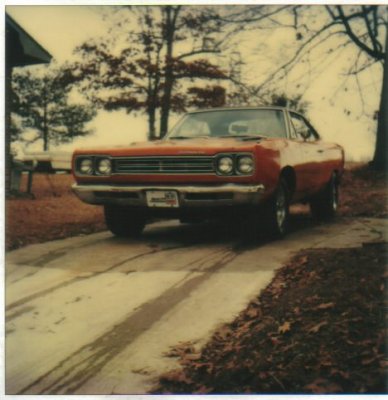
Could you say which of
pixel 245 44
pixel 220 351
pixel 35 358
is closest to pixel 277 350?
pixel 220 351

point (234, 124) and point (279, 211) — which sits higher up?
point (234, 124)

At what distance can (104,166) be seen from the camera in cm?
446

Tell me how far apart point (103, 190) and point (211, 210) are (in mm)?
940

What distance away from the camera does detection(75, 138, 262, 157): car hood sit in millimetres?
4152

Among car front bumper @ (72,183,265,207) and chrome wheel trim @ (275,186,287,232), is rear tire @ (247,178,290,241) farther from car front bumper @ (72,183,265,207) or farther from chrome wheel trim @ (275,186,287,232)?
car front bumper @ (72,183,265,207)

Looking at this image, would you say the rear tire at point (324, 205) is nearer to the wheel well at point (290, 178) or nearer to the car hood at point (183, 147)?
the wheel well at point (290, 178)

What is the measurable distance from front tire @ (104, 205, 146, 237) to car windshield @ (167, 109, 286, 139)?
839 mm

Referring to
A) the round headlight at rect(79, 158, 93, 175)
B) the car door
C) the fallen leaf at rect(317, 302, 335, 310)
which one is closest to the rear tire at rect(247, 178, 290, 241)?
the car door

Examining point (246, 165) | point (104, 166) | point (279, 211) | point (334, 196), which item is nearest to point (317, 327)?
point (246, 165)

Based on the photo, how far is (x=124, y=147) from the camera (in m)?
4.40

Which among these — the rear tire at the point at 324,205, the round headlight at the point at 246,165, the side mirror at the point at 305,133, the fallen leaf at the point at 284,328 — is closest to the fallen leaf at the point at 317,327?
the fallen leaf at the point at 284,328

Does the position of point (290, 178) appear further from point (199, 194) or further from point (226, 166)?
point (199, 194)

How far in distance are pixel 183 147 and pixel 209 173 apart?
0.31 m

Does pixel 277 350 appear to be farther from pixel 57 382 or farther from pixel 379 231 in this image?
pixel 379 231
